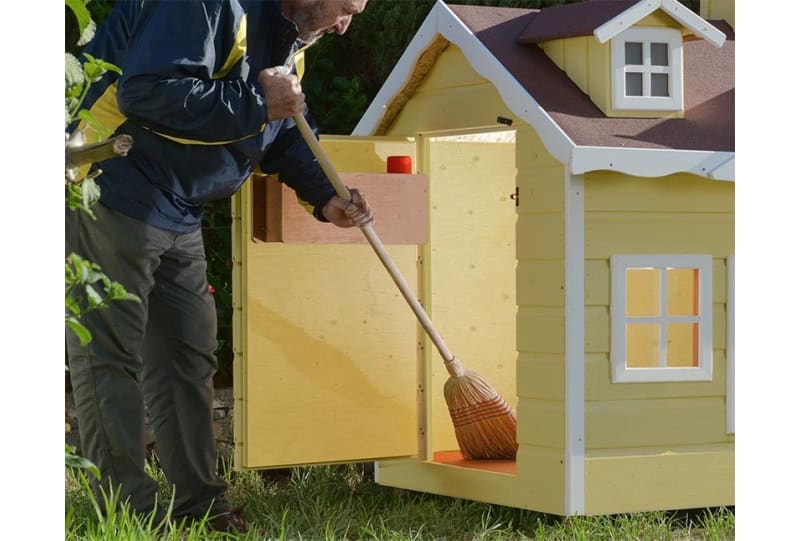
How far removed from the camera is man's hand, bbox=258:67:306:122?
526 cm

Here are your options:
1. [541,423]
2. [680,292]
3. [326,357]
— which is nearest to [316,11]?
[326,357]

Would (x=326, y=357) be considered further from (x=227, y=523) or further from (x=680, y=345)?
(x=680, y=345)

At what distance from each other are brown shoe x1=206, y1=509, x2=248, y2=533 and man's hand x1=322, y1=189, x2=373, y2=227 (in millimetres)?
1239

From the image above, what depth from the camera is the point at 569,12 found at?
247 inches

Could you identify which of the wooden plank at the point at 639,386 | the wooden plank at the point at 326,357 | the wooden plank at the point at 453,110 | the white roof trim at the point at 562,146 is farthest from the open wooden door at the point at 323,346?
the wooden plank at the point at 639,386

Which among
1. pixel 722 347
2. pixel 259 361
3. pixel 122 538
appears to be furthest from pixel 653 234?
pixel 122 538

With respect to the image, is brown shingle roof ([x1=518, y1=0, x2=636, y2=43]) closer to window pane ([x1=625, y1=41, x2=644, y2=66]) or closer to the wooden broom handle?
window pane ([x1=625, y1=41, x2=644, y2=66])

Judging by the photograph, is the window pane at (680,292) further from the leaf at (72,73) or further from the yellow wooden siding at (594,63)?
the leaf at (72,73)

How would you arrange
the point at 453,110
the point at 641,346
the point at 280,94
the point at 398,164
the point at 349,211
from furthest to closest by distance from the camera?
the point at 641,346
the point at 453,110
the point at 398,164
the point at 349,211
the point at 280,94

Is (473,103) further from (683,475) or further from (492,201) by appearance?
(683,475)

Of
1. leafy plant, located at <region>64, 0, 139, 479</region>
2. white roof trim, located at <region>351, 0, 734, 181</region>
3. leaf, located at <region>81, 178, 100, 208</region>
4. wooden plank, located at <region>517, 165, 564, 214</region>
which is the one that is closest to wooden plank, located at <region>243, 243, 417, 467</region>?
wooden plank, located at <region>517, 165, 564, 214</region>

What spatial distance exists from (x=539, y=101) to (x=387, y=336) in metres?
1.24

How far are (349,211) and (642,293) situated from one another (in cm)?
185

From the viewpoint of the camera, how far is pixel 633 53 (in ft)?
20.0
